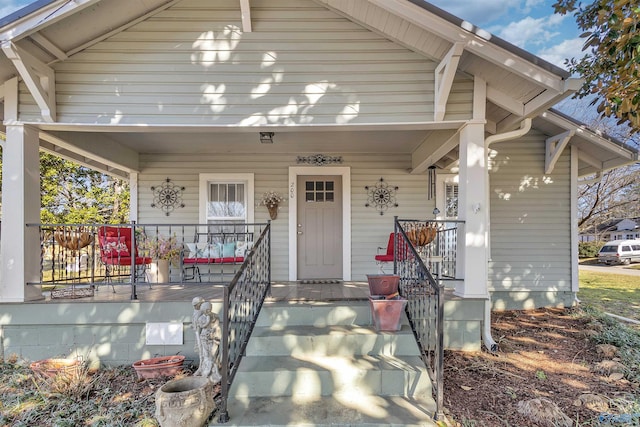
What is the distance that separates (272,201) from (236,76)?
2540 millimetres

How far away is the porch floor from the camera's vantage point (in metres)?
4.24

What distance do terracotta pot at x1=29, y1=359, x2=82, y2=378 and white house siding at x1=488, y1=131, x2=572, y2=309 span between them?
19.6 ft

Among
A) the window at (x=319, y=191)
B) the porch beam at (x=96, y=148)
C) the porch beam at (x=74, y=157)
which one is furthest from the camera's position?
the window at (x=319, y=191)

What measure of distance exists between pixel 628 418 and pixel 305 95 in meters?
4.03

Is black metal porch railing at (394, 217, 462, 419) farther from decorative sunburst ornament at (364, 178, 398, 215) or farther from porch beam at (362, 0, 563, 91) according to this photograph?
porch beam at (362, 0, 563, 91)

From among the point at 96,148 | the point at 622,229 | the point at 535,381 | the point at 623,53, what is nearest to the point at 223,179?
the point at 96,148

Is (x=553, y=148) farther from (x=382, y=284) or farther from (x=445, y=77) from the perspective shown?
(x=382, y=284)

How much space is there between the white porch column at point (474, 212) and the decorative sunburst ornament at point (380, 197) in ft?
7.93

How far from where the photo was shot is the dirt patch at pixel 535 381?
2.92m

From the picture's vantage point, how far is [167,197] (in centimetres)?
645

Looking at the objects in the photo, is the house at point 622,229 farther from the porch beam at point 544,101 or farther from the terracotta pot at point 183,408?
the terracotta pot at point 183,408

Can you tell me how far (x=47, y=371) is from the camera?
12.0 feet

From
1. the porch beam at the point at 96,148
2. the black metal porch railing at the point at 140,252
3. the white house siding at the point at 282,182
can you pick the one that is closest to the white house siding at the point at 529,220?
the white house siding at the point at 282,182

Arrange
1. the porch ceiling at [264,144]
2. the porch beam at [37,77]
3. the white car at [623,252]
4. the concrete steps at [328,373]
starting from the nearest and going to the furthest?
the concrete steps at [328,373] < the porch beam at [37,77] < the porch ceiling at [264,144] < the white car at [623,252]
